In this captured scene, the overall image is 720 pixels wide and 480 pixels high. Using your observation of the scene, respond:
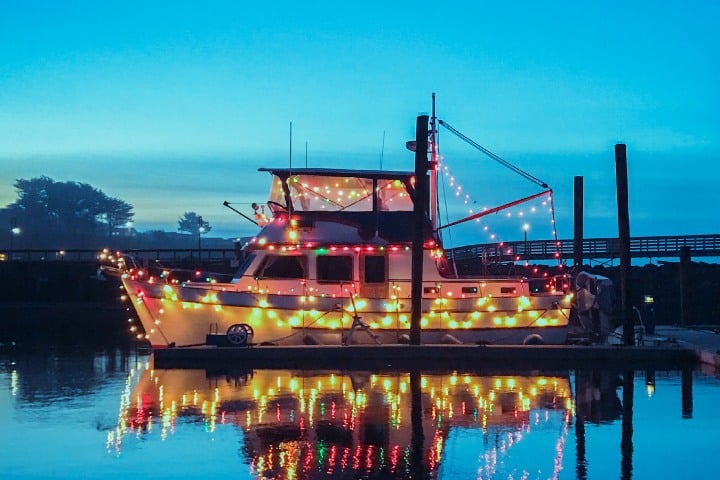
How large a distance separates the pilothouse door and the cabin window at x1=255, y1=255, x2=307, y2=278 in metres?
1.30

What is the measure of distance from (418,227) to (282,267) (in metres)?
3.55

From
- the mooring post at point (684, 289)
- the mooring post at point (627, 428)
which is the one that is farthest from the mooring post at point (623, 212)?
the mooring post at point (684, 289)

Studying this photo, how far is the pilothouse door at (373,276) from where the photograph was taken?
2142 centimetres

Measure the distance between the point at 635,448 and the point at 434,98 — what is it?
13.0 metres

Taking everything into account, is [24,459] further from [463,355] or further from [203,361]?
[463,355]

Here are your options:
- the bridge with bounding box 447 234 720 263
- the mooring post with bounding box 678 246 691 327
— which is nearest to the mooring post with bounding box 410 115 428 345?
the mooring post with bounding box 678 246 691 327

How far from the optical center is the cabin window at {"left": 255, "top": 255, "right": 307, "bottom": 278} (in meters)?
21.4

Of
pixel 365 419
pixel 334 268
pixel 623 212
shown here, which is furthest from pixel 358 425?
pixel 623 212

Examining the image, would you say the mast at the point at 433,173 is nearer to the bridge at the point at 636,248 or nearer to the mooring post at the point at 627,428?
the mooring post at the point at 627,428

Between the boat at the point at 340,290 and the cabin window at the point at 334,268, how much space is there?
0.07ft

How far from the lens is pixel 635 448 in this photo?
11258mm

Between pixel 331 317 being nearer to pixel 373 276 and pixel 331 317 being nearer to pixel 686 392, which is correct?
pixel 373 276

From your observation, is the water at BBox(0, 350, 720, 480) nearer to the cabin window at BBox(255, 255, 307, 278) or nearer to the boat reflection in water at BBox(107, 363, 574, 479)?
the boat reflection in water at BBox(107, 363, 574, 479)

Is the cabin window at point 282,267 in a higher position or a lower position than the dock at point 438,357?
higher
